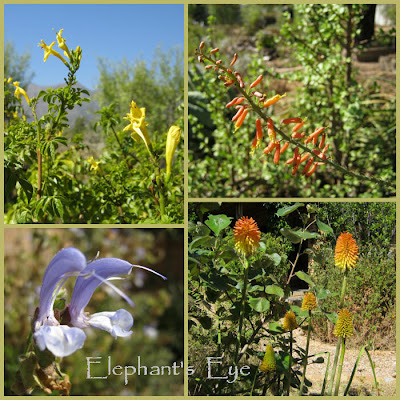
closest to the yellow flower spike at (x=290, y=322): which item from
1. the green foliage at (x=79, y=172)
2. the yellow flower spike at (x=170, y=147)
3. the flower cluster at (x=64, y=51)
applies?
the green foliage at (x=79, y=172)

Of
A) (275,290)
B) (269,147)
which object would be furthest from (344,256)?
(269,147)

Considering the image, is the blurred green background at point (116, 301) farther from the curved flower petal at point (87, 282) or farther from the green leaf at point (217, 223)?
the curved flower petal at point (87, 282)

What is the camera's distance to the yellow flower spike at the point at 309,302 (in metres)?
1.43

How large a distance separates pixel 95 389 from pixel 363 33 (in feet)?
13.3

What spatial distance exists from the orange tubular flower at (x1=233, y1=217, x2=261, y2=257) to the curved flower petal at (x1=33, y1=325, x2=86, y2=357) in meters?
0.64

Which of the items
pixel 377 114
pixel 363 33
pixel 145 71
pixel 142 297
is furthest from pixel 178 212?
pixel 363 33

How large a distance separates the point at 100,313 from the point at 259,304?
2.00ft

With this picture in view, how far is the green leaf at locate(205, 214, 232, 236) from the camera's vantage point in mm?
1435

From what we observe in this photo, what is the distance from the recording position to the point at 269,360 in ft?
4.62

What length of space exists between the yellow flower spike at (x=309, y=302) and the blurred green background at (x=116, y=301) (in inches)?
16.9

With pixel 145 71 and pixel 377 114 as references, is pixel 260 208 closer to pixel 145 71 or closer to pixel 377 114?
pixel 145 71

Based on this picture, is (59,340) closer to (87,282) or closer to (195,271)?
(87,282)

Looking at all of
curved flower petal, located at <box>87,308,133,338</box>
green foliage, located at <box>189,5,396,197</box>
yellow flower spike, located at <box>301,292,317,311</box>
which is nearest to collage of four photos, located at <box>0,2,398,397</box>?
yellow flower spike, located at <box>301,292,317,311</box>

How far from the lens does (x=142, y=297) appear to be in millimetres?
1803
